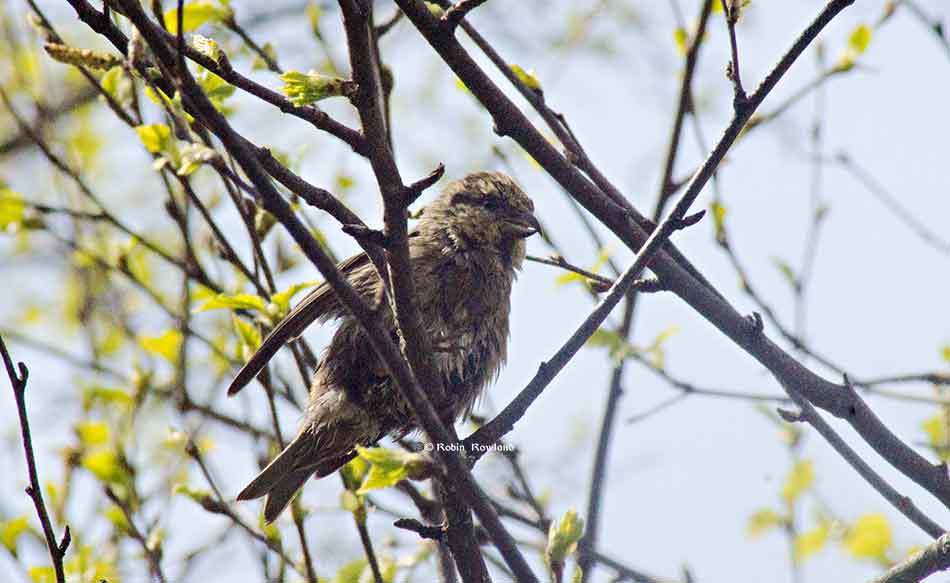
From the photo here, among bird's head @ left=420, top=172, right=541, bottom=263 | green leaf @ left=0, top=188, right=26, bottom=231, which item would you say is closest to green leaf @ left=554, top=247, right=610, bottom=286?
bird's head @ left=420, top=172, right=541, bottom=263

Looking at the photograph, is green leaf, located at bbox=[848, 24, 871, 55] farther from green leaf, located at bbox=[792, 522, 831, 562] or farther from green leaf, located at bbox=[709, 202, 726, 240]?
green leaf, located at bbox=[792, 522, 831, 562]

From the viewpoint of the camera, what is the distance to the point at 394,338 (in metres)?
3.98

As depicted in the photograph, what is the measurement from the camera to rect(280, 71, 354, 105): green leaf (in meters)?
2.61

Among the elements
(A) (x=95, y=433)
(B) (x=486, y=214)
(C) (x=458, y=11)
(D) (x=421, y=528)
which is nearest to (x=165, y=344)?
(A) (x=95, y=433)

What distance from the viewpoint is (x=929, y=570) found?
3025 mm

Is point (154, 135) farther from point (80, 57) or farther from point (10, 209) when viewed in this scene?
point (10, 209)

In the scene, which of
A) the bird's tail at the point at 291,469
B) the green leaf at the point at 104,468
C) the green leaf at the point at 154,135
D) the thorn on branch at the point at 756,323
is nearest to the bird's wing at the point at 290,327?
the bird's tail at the point at 291,469

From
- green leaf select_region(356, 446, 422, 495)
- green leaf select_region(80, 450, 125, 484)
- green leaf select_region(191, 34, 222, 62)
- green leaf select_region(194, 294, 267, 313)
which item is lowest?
green leaf select_region(356, 446, 422, 495)

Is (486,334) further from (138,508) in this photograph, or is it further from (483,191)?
(138,508)

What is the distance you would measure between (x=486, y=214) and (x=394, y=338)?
932 mm

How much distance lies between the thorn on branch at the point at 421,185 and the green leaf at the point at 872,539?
3252mm

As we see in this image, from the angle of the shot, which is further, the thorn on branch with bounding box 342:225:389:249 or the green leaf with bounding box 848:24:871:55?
the green leaf with bounding box 848:24:871:55

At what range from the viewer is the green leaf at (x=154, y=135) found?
147 inches

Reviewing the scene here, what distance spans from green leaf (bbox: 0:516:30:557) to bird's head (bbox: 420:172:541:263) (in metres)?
2.02
